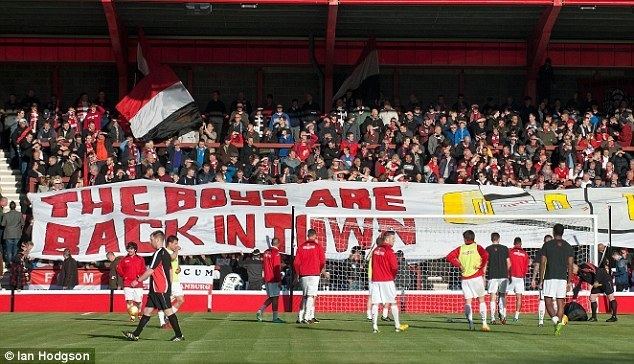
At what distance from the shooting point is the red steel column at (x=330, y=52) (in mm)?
36606

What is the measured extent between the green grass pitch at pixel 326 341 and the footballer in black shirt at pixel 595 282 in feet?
1.78

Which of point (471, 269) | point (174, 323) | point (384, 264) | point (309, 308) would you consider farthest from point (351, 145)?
point (174, 323)

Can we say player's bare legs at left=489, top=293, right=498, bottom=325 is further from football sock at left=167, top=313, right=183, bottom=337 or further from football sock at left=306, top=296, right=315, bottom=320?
football sock at left=167, top=313, right=183, bottom=337

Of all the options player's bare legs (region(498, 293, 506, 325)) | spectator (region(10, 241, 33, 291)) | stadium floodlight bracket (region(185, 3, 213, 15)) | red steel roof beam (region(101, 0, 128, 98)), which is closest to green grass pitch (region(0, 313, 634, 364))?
player's bare legs (region(498, 293, 506, 325))

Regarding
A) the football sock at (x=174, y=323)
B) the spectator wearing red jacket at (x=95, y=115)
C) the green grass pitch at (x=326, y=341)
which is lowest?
the green grass pitch at (x=326, y=341)

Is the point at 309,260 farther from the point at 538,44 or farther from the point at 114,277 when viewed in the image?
the point at 538,44

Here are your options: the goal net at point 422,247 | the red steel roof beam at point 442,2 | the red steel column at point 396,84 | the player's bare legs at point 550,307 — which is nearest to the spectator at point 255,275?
the goal net at point 422,247

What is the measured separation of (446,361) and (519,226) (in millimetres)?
15444

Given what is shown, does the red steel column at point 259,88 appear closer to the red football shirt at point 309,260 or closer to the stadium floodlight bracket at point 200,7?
the stadium floodlight bracket at point 200,7

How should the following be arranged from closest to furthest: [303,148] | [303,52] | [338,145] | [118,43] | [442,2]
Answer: [442,2], [338,145], [303,148], [118,43], [303,52]

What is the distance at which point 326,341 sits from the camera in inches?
844

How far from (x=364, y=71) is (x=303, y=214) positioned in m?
8.08

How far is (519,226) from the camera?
108 feet

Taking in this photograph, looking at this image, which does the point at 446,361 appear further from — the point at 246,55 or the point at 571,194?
the point at 246,55
